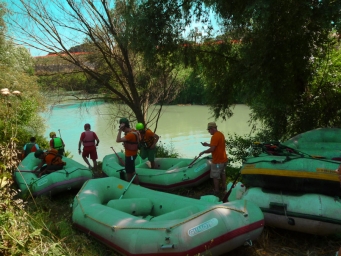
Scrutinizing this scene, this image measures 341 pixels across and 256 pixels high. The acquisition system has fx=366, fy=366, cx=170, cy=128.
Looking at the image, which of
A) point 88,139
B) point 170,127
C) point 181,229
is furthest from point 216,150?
point 170,127

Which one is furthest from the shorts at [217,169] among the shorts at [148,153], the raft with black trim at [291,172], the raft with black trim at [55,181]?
the raft with black trim at [55,181]

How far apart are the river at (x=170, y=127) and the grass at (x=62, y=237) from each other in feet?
22.0

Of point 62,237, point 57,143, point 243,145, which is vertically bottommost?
point 62,237

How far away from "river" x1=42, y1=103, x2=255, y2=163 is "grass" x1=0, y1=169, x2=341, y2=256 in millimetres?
6700

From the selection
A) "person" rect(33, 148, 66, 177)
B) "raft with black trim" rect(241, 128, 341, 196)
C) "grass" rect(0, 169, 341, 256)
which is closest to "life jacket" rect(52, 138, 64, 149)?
"person" rect(33, 148, 66, 177)

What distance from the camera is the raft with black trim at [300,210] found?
4.18 m

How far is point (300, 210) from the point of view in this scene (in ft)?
14.1

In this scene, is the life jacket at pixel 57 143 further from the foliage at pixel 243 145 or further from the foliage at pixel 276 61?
the foliage at pixel 243 145

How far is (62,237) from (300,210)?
2799 mm

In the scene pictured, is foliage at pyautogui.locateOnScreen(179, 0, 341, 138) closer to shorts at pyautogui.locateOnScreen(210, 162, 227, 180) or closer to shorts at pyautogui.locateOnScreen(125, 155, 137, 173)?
shorts at pyautogui.locateOnScreen(210, 162, 227, 180)

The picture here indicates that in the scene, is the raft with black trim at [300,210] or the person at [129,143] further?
the person at [129,143]

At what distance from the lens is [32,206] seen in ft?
19.6

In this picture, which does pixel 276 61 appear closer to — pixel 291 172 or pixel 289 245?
pixel 291 172

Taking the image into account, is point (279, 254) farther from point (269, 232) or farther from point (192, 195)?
point (192, 195)
